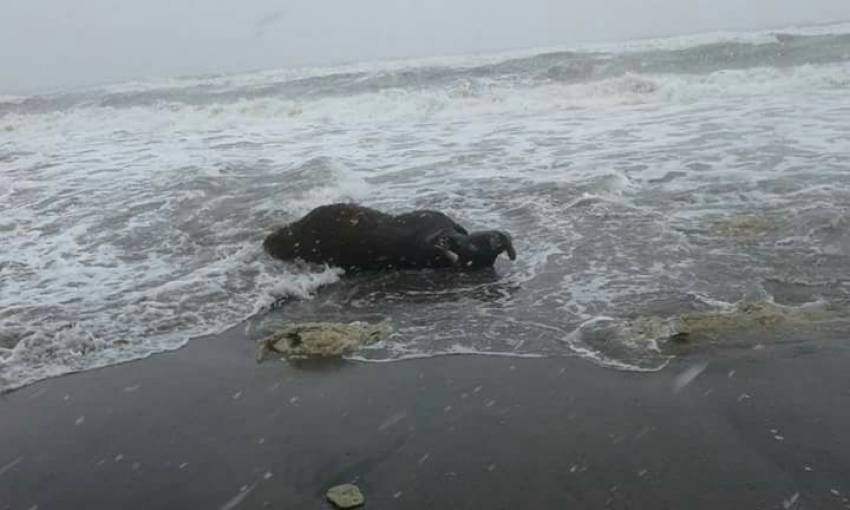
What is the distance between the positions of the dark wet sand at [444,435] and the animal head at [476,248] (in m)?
1.87

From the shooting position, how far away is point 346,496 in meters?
3.25

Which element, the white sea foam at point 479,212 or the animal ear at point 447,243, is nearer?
the white sea foam at point 479,212

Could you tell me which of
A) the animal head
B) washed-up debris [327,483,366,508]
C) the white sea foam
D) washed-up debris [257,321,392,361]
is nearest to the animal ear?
the animal head

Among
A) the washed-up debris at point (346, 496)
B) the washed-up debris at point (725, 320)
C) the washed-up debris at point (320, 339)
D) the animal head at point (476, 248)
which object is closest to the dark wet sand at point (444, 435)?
the washed-up debris at point (346, 496)

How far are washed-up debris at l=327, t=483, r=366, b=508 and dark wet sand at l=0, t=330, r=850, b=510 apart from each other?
65mm

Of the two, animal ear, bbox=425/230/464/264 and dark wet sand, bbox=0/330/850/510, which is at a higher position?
animal ear, bbox=425/230/464/264

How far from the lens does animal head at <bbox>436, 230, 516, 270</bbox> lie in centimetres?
633

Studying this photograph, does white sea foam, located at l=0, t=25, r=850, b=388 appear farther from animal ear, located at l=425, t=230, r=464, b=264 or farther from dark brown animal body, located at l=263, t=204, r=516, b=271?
animal ear, located at l=425, t=230, r=464, b=264

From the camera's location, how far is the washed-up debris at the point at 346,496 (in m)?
3.21

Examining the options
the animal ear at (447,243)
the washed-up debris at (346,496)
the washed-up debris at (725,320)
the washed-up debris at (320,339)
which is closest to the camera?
the washed-up debris at (346,496)

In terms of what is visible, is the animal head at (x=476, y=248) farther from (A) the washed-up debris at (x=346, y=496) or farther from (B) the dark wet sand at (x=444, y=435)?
(A) the washed-up debris at (x=346, y=496)

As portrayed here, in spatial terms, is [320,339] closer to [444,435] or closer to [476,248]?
[444,435]

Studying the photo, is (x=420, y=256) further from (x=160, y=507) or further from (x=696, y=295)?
(x=160, y=507)

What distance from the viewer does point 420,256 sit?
6.57m
